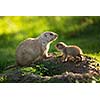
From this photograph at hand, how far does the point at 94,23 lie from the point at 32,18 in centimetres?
68

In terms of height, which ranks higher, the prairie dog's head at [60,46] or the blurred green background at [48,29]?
the blurred green background at [48,29]

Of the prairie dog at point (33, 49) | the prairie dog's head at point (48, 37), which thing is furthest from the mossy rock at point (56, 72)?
the prairie dog's head at point (48, 37)

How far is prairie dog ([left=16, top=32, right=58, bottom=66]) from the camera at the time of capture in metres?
5.61

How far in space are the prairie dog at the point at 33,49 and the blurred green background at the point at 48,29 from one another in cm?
7

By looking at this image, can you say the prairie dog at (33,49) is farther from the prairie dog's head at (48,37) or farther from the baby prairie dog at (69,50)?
the baby prairie dog at (69,50)

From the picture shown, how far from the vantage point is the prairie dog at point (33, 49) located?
18.4ft

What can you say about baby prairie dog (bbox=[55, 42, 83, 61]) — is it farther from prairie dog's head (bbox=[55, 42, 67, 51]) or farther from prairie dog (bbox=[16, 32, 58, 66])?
prairie dog (bbox=[16, 32, 58, 66])

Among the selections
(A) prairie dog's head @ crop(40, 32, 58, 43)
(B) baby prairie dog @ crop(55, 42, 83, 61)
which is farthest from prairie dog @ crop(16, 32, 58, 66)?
(B) baby prairie dog @ crop(55, 42, 83, 61)

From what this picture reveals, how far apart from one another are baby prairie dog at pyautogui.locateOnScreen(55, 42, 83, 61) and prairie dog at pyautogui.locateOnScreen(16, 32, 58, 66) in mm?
128

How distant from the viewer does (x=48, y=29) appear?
5.73m

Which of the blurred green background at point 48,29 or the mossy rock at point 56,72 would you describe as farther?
the blurred green background at point 48,29

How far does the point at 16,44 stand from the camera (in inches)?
225
